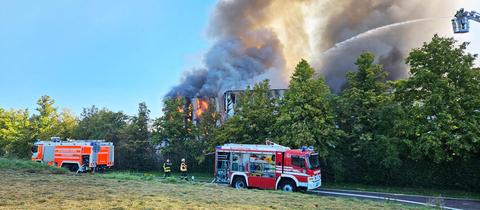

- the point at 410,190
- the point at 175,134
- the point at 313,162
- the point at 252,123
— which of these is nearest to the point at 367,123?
Answer: the point at 410,190

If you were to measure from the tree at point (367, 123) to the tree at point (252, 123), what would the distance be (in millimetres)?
5075

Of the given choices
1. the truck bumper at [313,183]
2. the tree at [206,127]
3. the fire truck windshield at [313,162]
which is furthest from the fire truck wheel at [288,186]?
the tree at [206,127]

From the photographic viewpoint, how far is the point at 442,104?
19766 mm

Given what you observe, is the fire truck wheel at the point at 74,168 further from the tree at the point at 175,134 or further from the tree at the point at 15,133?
the tree at the point at 15,133

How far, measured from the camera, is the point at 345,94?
80.1ft

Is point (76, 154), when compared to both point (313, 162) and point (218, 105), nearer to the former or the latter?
point (313, 162)

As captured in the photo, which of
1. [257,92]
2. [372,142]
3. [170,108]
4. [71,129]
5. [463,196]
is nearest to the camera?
[463,196]

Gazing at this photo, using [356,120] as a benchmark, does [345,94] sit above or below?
above

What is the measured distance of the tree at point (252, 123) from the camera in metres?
26.1

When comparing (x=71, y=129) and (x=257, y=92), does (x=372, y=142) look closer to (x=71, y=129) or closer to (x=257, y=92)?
(x=257, y=92)

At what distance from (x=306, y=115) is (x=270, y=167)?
6300 millimetres

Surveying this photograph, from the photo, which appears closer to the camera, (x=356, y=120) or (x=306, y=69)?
(x=356, y=120)

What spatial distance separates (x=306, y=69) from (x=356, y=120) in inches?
194

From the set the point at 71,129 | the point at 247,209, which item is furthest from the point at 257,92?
the point at 71,129
